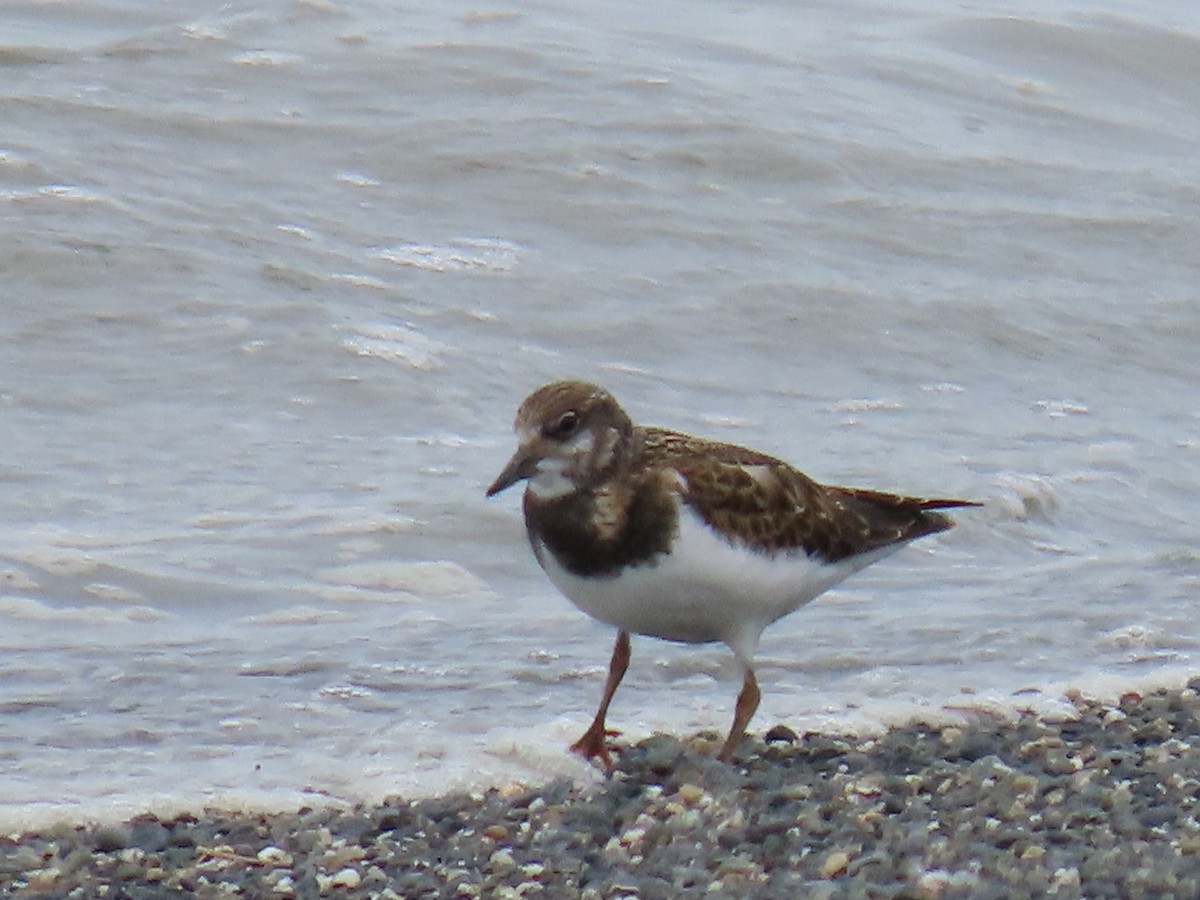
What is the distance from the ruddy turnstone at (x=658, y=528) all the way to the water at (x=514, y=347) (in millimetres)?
463

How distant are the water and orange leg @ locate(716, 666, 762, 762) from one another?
34cm

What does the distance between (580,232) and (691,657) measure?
4.37 metres

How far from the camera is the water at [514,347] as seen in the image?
5.49 meters

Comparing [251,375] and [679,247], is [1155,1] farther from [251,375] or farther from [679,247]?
[251,375]

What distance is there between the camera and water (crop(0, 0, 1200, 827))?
549cm

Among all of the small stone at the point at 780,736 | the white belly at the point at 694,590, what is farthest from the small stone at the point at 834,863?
the small stone at the point at 780,736

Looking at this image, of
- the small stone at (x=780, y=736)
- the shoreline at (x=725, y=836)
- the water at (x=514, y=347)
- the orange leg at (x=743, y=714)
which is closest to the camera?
the shoreline at (x=725, y=836)

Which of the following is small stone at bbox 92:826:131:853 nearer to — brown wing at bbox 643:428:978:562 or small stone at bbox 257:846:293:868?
small stone at bbox 257:846:293:868

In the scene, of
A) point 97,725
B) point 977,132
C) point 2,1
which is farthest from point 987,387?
point 2,1

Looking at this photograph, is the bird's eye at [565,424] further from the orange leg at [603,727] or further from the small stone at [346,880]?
the small stone at [346,880]

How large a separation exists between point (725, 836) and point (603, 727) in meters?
0.74

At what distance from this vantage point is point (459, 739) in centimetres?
499

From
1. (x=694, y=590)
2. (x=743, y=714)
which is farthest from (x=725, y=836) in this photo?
(x=743, y=714)

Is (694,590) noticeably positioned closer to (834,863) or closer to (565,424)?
(565,424)
